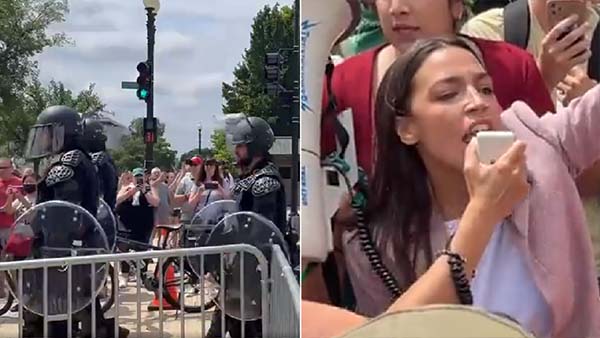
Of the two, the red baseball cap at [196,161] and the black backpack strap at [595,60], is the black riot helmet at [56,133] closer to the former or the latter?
the red baseball cap at [196,161]

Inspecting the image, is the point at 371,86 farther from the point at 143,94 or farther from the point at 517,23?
the point at 143,94

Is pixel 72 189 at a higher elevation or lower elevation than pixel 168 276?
higher

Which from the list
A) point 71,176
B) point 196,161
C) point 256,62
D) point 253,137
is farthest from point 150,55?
point 256,62

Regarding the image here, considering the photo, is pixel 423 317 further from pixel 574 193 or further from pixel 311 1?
pixel 311 1

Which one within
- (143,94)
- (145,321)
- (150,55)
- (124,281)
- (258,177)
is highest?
(150,55)

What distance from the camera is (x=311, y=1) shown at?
216cm

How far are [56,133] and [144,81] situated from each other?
18.5 feet

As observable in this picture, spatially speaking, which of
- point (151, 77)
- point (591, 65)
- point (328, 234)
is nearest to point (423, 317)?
point (328, 234)

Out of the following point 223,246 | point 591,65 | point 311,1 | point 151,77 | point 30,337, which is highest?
point 151,77

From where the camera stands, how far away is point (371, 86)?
A: 2.18 metres

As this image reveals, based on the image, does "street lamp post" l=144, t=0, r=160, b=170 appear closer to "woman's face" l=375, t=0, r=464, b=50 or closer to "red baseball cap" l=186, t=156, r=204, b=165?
"red baseball cap" l=186, t=156, r=204, b=165

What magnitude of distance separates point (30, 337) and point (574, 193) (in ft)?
17.0

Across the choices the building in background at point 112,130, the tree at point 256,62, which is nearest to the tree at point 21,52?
the tree at point 256,62

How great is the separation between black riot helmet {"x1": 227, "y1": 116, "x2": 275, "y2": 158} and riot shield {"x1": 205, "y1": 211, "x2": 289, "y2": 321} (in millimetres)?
733
